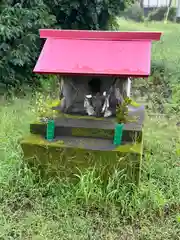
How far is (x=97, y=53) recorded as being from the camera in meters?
3.12

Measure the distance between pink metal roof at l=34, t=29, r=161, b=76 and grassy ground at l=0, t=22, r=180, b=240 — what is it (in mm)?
950

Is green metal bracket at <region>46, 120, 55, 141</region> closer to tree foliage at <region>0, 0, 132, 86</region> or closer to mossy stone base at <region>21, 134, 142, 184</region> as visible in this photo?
mossy stone base at <region>21, 134, 142, 184</region>

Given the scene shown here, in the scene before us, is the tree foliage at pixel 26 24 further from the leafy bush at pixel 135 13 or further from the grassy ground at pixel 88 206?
the leafy bush at pixel 135 13

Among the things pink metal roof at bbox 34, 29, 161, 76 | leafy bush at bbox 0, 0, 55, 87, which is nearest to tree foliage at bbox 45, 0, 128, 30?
leafy bush at bbox 0, 0, 55, 87

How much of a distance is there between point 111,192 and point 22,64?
12.0 feet

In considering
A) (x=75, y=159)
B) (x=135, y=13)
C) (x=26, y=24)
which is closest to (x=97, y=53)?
(x=75, y=159)

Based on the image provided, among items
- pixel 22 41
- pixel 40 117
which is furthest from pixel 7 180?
pixel 22 41

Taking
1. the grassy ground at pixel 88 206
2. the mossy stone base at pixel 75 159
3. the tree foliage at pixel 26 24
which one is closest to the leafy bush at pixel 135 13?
the tree foliage at pixel 26 24

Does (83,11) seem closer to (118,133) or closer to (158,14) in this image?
(118,133)

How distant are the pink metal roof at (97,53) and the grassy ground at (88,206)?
950 millimetres

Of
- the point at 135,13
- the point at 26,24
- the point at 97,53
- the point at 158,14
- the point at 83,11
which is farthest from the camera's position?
the point at 158,14

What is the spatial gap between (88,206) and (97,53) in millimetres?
1407

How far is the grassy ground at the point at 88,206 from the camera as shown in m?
2.73

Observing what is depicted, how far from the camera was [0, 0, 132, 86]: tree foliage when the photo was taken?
595 cm
